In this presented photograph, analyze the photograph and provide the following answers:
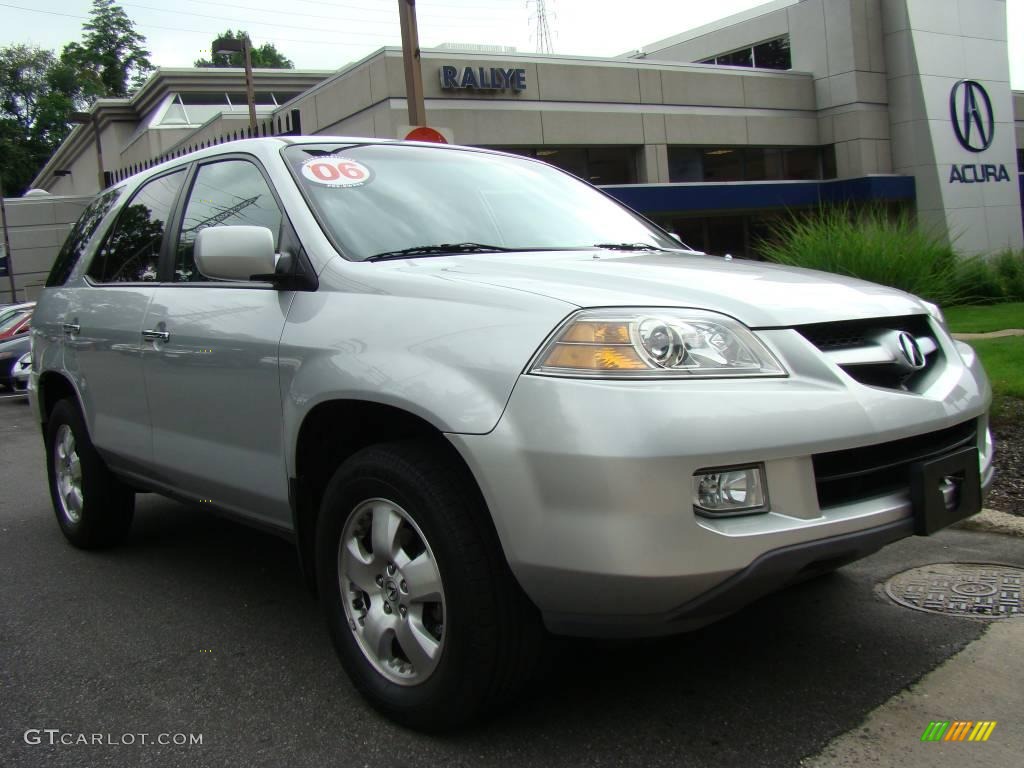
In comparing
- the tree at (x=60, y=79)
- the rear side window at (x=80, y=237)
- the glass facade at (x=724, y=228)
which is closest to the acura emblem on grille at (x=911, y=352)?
the rear side window at (x=80, y=237)

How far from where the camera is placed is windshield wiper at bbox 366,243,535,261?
10.3 feet

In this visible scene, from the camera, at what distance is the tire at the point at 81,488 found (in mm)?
4605

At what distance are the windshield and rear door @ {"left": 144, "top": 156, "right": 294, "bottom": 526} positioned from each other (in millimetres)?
222

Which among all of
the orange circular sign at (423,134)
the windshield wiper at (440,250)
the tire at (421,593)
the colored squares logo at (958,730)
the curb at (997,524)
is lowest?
the colored squares logo at (958,730)

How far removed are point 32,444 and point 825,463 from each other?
30.7 feet

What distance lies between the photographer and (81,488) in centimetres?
473

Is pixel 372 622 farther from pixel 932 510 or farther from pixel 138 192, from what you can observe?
pixel 138 192

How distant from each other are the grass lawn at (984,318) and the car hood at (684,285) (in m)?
8.14

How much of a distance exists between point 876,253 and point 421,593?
10304mm

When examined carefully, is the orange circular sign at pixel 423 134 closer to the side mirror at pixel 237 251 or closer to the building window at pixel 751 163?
the side mirror at pixel 237 251

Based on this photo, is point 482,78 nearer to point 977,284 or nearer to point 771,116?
point 771,116

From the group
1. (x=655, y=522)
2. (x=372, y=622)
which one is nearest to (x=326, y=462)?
(x=372, y=622)

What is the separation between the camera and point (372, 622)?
2.83 m

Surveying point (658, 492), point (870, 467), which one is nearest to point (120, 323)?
point (658, 492)
